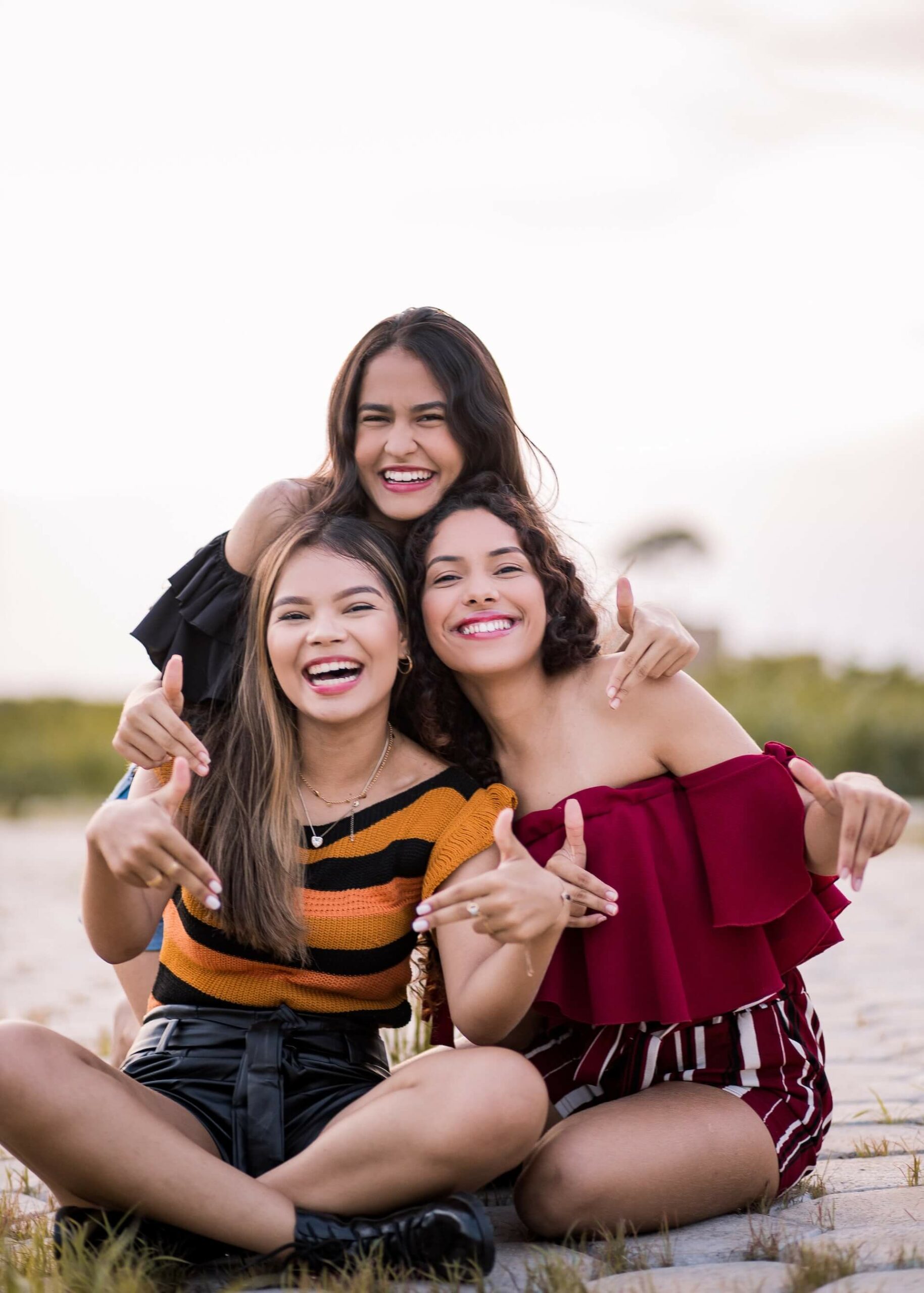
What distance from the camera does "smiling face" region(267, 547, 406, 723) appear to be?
268 cm

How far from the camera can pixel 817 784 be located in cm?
249

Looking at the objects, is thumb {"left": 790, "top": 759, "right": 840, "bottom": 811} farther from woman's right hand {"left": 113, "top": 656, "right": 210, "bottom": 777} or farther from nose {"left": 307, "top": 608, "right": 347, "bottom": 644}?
woman's right hand {"left": 113, "top": 656, "right": 210, "bottom": 777}

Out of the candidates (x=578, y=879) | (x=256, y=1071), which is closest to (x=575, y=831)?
(x=578, y=879)

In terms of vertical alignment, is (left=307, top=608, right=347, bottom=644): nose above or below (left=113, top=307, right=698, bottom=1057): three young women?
below

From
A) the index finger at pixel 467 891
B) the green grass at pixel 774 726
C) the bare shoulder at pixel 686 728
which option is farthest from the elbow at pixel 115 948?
the green grass at pixel 774 726

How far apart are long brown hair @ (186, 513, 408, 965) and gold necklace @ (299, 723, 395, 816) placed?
0.04 meters

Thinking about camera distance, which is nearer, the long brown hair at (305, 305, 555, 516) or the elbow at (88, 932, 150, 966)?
the elbow at (88, 932, 150, 966)

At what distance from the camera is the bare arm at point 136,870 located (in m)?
2.21

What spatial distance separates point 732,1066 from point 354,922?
870 mm

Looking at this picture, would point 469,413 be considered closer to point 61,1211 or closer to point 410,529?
point 410,529

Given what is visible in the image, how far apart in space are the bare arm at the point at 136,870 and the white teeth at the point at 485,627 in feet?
2.33

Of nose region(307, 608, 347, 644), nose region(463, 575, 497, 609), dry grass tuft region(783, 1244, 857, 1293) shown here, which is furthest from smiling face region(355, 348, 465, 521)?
dry grass tuft region(783, 1244, 857, 1293)

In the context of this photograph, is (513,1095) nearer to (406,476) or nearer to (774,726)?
(406,476)

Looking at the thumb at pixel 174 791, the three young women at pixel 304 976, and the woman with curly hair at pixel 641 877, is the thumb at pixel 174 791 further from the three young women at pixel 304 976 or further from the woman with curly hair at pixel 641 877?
the woman with curly hair at pixel 641 877
